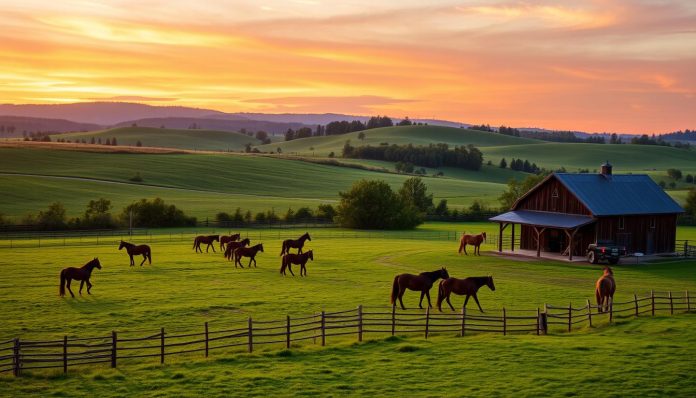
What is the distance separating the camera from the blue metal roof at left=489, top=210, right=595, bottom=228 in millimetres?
49697

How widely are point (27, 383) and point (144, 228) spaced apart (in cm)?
5765

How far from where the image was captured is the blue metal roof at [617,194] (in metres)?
51.2

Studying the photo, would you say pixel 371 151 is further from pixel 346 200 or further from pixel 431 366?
pixel 431 366

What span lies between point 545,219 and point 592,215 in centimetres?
346

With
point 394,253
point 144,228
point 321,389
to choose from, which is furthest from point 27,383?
point 144,228

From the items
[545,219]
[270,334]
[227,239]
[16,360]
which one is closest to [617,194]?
[545,219]

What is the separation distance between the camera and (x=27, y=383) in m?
19.2

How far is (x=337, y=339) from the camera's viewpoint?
24.6 metres

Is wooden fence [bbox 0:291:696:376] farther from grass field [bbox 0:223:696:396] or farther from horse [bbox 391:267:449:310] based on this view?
horse [bbox 391:267:449:310]

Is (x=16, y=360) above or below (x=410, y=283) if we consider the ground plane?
below

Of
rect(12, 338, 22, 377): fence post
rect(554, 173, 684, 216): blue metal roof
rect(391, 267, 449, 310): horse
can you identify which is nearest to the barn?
rect(554, 173, 684, 216): blue metal roof

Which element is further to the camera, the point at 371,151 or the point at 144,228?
the point at 371,151

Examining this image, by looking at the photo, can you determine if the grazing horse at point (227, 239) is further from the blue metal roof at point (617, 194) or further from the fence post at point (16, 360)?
the fence post at point (16, 360)

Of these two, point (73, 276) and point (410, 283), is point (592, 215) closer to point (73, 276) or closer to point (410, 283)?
point (410, 283)
